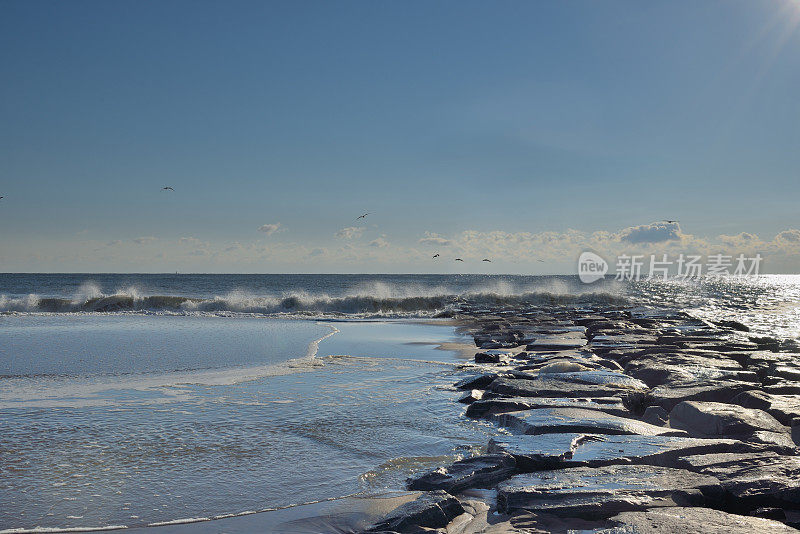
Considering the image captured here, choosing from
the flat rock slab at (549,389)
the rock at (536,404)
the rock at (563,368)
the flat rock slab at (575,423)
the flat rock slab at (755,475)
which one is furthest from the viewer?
the rock at (563,368)

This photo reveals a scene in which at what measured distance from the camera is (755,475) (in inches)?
139

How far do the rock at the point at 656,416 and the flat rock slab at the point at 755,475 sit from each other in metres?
1.66

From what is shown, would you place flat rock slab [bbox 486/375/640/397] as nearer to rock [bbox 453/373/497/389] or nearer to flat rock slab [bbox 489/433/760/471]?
rock [bbox 453/373/497/389]

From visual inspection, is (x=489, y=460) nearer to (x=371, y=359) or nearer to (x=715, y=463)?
(x=715, y=463)

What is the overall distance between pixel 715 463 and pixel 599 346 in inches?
320

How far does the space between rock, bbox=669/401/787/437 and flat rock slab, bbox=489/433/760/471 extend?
2.10 feet

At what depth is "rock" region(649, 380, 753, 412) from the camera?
236 inches

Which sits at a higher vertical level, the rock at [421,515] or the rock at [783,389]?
the rock at [783,389]

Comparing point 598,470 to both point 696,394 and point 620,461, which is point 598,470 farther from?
point 696,394

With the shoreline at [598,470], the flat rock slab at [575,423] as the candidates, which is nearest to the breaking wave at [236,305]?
the shoreline at [598,470]

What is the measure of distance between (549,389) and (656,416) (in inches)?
51.3

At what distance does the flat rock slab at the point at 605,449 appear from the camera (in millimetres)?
3980

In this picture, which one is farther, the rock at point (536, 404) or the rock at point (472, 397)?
the rock at point (472, 397)

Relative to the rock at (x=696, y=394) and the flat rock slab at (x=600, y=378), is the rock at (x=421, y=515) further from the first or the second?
the flat rock slab at (x=600, y=378)
